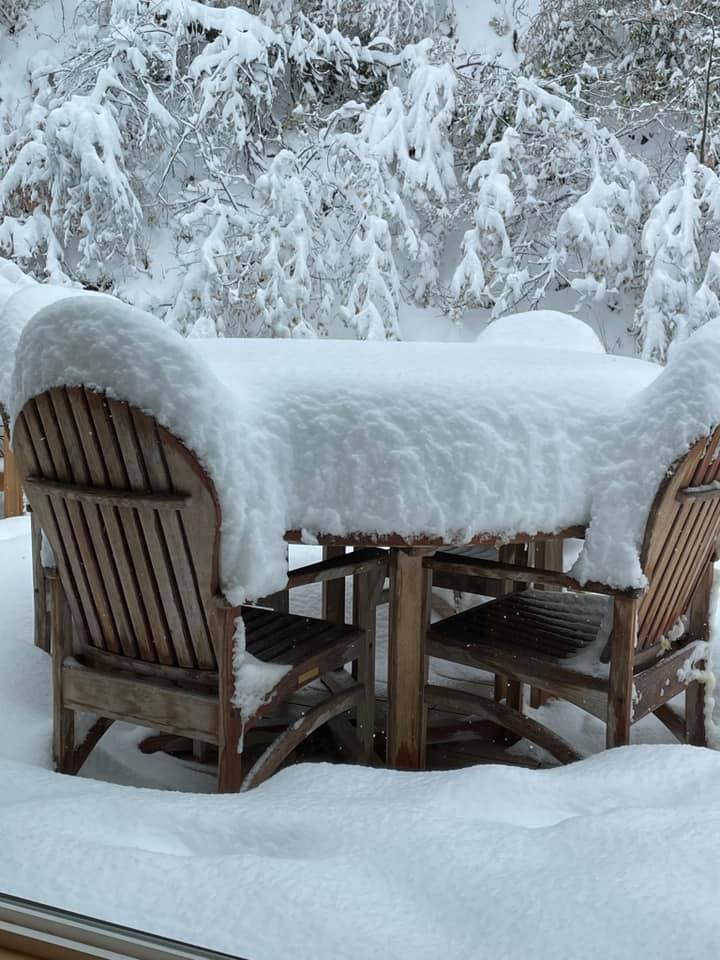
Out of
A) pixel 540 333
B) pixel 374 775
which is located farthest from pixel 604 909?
pixel 540 333

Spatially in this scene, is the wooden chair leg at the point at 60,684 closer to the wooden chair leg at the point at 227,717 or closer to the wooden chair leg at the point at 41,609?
the wooden chair leg at the point at 227,717

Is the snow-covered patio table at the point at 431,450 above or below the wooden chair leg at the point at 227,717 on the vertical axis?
above

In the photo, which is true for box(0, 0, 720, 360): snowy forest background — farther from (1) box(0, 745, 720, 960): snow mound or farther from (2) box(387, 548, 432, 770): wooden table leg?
(1) box(0, 745, 720, 960): snow mound

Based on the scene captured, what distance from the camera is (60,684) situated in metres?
1.47

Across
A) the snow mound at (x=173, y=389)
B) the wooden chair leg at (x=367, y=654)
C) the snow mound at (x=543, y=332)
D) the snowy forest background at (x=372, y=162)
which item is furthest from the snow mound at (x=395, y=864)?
the snowy forest background at (x=372, y=162)

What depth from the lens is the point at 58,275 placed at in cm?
347

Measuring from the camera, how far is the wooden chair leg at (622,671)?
141cm

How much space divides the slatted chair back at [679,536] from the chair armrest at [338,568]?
0.46 m

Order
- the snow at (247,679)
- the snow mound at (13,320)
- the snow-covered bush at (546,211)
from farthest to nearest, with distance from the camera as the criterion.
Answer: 1. the snow-covered bush at (546,211)
2. the snow mound at (13,320)
3. the snow at (247,679)

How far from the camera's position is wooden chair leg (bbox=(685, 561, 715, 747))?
168cm

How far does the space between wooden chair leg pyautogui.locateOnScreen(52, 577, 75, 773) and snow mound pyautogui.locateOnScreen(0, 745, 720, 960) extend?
0.85 feet

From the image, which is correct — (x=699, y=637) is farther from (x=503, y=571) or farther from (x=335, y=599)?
(x=335, y=599)

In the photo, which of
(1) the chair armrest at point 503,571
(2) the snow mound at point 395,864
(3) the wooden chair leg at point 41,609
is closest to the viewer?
(2) the snow mound at point 395,864

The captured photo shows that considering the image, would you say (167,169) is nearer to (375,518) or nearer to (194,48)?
(194,48)
